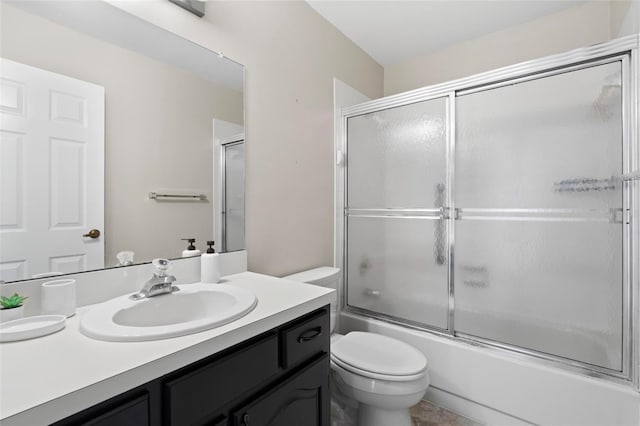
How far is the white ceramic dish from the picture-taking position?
727mm

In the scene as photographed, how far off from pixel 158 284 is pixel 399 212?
1.50 m

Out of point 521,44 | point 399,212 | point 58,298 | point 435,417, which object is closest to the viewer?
point 58,298

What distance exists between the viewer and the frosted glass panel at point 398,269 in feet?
6.30

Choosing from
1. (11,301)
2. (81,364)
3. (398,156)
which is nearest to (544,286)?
(398,156)

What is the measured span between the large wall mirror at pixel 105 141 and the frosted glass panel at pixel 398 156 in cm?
103

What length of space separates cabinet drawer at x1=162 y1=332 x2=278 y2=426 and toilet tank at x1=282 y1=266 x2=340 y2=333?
2.66ft

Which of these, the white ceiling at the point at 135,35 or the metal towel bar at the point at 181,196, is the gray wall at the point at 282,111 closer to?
the white ceiling at the point at 135,35

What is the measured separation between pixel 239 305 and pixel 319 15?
1956 mm

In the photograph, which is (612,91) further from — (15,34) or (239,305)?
(15,34)

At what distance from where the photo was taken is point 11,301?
2.71ft

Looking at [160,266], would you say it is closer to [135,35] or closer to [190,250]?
[190,250]

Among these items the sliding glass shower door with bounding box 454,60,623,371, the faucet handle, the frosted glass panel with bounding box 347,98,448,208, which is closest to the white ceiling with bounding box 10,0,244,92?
the faucet handle

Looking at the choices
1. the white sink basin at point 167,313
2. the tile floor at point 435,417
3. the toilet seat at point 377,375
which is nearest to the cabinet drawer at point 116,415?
the white sink basin at point 167,313

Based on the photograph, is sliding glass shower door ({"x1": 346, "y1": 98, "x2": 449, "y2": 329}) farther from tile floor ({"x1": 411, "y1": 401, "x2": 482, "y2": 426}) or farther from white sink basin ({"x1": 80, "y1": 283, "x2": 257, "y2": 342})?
white sink basin ({"x1": 80, "y1": 283, "x2": 257, "y2": 342})
